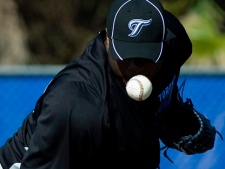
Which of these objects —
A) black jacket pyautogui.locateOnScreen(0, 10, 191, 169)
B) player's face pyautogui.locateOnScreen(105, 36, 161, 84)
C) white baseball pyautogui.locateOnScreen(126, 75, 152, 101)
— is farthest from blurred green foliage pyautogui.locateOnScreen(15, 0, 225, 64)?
white baseball pyautogui.locateOnScreen(126, 75, 152, 101)

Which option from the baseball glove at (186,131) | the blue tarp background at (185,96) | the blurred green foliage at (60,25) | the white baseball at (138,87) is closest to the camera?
the white baseball at (138,87)

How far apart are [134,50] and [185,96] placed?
150 cm

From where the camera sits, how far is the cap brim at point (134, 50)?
2.82m

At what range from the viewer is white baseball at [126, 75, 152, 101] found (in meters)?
2.76

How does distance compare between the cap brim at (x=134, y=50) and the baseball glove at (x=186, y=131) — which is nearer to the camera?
the cap brim at (x=134, y=50)

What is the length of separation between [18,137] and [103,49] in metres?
0.55

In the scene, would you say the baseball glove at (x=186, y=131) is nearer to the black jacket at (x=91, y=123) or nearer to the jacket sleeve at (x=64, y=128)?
the black jacket at (x=91, y=123)

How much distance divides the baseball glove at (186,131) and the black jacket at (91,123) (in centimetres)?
18

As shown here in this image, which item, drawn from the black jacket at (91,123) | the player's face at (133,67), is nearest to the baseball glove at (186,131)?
the black jacket at (91,123)

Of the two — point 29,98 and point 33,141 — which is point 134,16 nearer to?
point 33,141

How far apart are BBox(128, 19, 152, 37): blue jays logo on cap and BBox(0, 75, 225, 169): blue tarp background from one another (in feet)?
4.67

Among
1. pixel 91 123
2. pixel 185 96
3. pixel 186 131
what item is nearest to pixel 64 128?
pixel 91 123

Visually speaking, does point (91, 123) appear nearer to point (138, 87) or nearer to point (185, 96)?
point (138, 87)

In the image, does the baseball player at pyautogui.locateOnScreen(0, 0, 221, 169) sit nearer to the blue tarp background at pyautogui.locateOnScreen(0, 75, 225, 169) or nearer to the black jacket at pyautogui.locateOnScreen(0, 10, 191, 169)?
the black jacket at pyautogui.locateOnScreen(0, 10, 191, 169)
